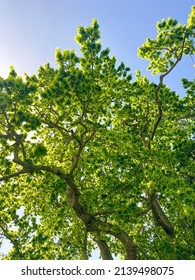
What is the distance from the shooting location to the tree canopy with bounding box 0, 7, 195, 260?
15609mm

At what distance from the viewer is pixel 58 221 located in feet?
65.1

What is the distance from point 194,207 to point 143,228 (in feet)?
26.3

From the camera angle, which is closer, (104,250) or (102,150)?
(102,150)

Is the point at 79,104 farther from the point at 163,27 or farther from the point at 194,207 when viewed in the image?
the point at 194,207

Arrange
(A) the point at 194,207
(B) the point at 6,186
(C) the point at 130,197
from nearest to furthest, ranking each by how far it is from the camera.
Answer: (A) the point at 194,207 < (C) the point at 130,197 < (B) the point at 6,186

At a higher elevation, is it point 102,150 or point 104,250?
point 102,150

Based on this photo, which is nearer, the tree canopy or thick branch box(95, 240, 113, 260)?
the tree canopy

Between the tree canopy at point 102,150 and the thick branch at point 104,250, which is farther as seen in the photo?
the thick branch at point 104,250

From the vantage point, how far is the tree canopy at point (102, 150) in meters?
15.6

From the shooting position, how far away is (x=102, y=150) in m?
17.6
